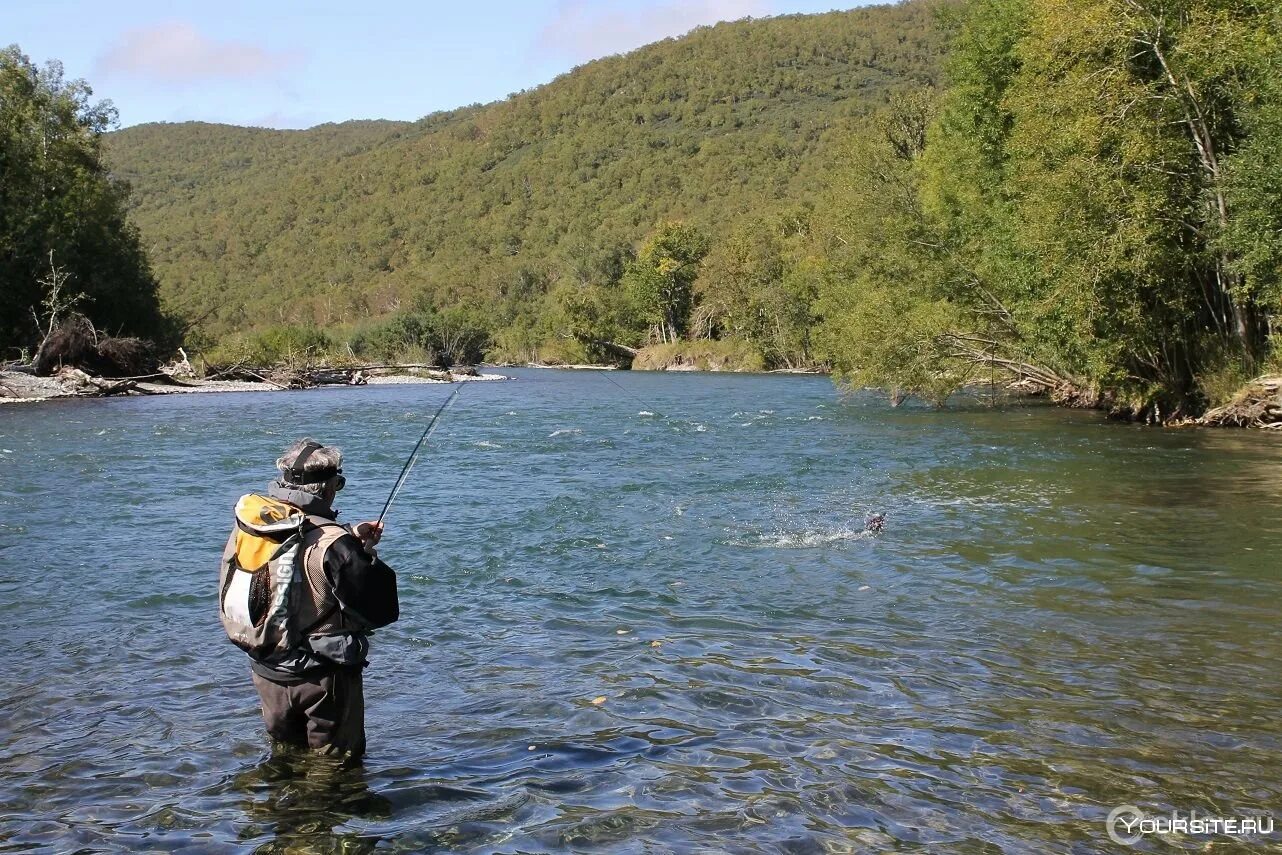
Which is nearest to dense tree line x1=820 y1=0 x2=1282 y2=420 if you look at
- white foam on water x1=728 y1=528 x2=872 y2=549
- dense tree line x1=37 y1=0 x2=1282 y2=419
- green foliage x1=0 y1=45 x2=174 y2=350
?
dense tree line x1=37 y1=0 x2=1282 y2=419

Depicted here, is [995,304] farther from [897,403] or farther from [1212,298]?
[1212,298]

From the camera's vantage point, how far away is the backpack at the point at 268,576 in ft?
16.7

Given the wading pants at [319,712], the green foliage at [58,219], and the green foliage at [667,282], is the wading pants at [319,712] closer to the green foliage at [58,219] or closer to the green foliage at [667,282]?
the green foliage at [58,219]

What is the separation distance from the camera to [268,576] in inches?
201

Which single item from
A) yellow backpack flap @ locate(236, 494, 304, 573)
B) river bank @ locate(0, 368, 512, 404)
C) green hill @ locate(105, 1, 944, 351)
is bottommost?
river bank @ locate(0, 368, 512, 404)

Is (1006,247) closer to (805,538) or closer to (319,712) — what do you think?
(805,538)

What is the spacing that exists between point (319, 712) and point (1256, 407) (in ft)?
76.7

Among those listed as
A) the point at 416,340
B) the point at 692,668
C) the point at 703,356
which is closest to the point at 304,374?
the point at 416,340

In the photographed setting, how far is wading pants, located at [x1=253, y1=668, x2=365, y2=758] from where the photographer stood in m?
5.38

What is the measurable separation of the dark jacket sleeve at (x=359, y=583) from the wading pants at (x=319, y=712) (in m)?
0.40

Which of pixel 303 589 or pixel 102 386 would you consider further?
pixel 102 386

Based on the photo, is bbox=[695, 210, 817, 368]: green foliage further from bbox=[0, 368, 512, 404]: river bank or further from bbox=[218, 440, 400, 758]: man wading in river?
bbox=[218, 440, 400, 758]: man wading in river

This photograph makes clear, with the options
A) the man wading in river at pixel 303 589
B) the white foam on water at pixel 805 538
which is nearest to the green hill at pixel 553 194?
the white foam on water at pixel 805 538

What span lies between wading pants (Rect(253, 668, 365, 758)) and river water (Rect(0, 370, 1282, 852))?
204 millimetres
